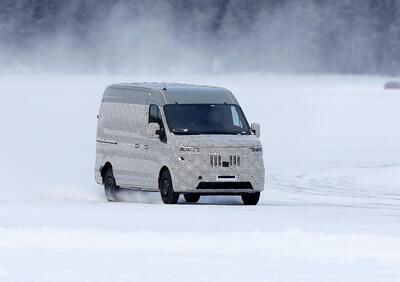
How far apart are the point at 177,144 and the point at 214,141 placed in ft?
1.91

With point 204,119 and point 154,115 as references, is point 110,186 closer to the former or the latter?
point 154,115

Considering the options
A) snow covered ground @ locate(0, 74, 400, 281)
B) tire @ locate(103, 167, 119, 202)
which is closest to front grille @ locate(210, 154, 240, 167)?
snow covered ground @ locate(0, 74, 400, 281)

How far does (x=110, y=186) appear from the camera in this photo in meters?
22.8

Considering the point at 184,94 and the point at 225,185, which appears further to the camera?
the point at 184,94

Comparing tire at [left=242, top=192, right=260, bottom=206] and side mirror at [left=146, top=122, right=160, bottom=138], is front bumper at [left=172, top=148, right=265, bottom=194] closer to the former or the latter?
tire at [left=242, top=192, right=260, bottom=206]

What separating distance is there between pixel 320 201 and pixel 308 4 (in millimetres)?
141294

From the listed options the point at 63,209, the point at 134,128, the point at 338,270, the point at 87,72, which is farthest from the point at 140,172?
the point at 87,72

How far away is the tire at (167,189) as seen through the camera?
67.9 ft

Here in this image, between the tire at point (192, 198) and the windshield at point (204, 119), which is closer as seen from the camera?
the windshield at point (204, 119)

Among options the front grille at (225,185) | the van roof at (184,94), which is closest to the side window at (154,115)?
the van roof at (184,94)

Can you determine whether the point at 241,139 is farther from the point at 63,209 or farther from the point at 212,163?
the point at 63,209

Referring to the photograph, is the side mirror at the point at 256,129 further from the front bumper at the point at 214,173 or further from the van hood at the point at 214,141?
the front bumper at the point at 214,173

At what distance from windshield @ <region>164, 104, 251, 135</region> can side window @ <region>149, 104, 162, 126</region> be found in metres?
0.16

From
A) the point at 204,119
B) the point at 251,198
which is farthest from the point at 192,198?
the point at 204,119
